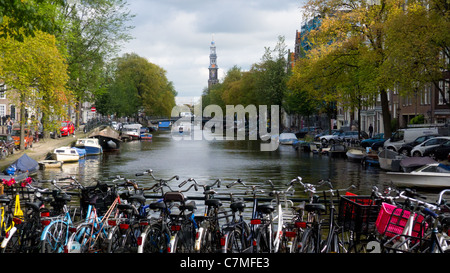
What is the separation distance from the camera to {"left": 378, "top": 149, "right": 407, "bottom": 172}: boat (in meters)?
33.7

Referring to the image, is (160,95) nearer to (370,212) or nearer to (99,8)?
(99,8)

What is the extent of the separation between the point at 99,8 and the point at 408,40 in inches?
1255

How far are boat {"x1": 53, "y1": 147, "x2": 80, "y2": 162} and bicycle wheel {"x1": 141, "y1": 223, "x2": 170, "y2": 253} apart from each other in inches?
1344

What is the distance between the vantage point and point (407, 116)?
6109cm

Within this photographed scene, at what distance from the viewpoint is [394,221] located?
8055mm

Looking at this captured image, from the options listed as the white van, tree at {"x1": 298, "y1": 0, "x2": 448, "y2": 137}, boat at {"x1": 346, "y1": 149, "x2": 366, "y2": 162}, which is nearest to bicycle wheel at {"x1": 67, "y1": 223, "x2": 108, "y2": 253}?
tree at {"x1": 298, "y1": 0, "x2": 448, "y2": 137}

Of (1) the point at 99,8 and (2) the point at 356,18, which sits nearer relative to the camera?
(2) the point at 356,18

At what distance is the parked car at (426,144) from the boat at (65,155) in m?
24.6

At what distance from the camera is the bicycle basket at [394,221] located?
25.7 feet

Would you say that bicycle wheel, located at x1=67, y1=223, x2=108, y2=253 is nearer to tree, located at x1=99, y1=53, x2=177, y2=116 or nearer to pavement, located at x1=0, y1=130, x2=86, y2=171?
pavement, located at x1=0, y1=130, x2=86, y2=171

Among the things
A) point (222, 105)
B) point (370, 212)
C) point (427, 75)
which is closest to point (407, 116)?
point (427, 75)

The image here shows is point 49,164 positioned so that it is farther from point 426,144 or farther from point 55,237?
point 55,237

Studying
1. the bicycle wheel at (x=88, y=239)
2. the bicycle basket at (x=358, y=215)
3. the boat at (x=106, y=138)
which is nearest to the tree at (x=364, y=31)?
the boat at (x=106, y=138)

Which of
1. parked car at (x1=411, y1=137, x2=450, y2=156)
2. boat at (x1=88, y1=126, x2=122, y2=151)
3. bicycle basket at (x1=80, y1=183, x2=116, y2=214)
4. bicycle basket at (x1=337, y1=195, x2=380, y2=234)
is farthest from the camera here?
boat at (x1=88, y1=126, x2=122, y2=151)
